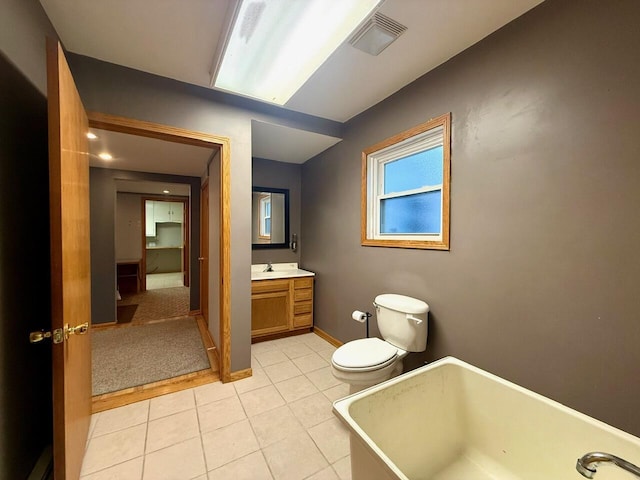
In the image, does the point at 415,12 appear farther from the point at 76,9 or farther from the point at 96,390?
the point at 96,390

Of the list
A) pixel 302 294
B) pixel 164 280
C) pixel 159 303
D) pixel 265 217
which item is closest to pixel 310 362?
pixel 302 294

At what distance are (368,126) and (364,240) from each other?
1.06 m

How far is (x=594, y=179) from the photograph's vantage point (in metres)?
1.11

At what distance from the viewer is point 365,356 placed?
5.60 ft

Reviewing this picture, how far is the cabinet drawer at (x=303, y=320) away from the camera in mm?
3100

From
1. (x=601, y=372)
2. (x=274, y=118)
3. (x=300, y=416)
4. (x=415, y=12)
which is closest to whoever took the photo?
(x=601, y=372)

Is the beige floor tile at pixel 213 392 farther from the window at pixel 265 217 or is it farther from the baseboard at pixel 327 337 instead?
the window at pixel 265 217

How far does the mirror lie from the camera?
135 inches

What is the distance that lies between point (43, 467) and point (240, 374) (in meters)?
1.17

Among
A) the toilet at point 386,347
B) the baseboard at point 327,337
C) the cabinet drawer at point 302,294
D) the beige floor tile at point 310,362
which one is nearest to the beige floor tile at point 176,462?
the toilet at point 386,347

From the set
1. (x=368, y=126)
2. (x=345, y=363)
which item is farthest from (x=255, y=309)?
(x=368, y=126)

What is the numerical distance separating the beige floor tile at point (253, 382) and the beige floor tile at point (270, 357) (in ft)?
0.54

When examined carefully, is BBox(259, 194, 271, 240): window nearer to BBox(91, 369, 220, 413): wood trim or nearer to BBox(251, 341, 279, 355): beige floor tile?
BBox(251, 341, 279, 355): beige floor tile

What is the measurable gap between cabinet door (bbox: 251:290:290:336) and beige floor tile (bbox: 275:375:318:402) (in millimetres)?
821
